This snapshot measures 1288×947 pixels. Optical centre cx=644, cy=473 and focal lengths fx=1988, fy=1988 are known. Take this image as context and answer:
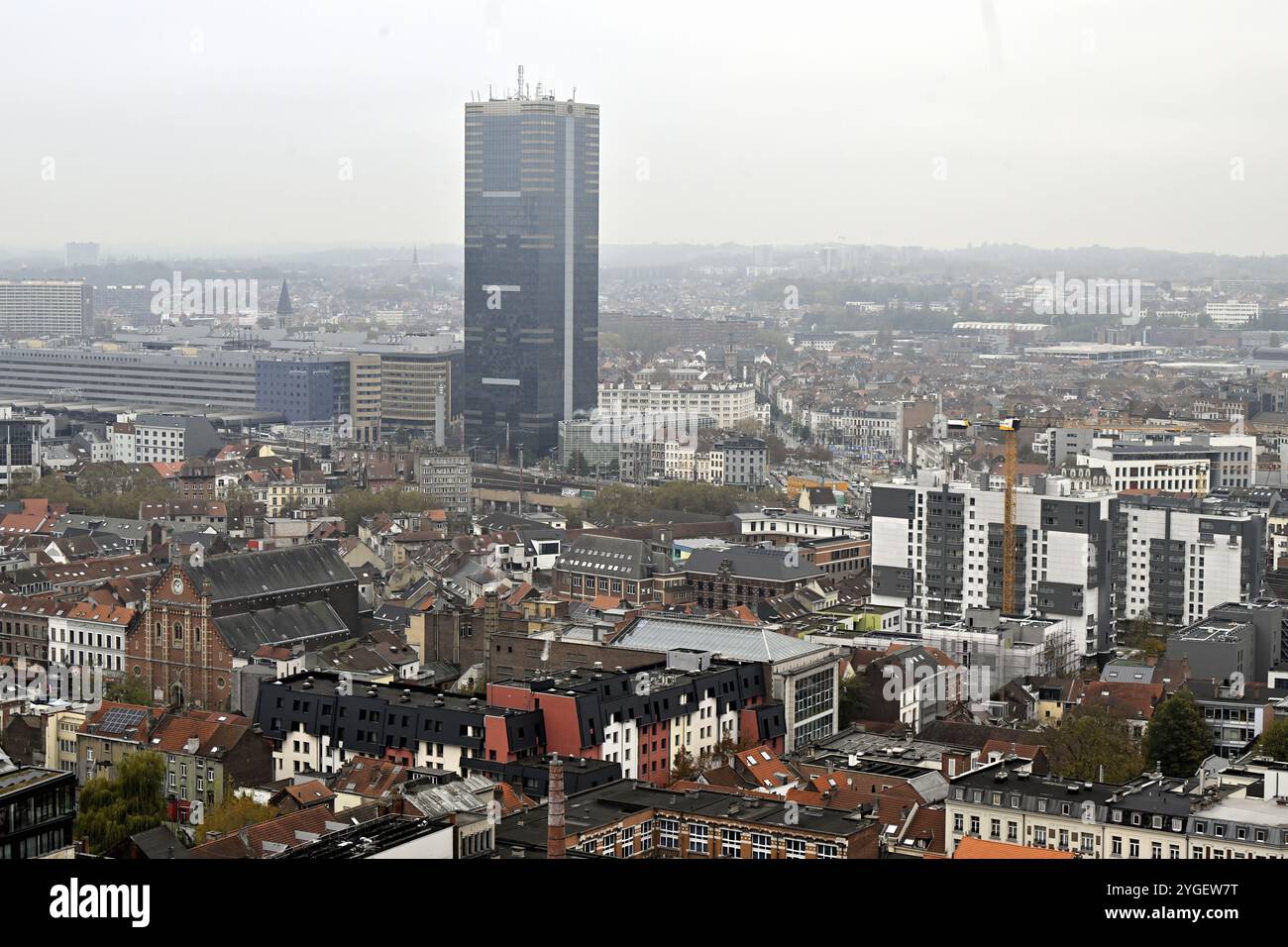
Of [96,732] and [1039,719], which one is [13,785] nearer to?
[96,732]

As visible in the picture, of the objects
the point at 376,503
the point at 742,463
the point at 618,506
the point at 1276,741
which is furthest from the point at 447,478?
the point at 1276,741

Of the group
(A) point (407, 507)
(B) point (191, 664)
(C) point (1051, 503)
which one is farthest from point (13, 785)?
(A) point (407, 507)

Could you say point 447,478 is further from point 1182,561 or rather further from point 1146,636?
point 1146,636

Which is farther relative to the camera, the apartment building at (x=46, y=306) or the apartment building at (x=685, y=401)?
the apartment building at (x=46, y=306)

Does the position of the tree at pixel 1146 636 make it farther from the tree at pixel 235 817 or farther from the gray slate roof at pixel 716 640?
the tree at pixel 235 817

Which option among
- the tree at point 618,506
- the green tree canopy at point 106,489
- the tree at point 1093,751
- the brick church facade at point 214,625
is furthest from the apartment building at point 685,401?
the tree at point 1093,751
